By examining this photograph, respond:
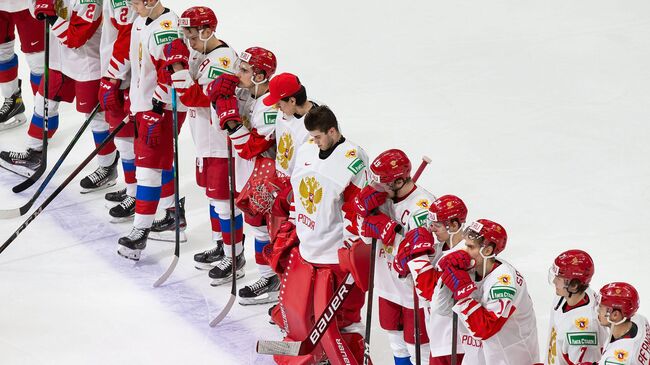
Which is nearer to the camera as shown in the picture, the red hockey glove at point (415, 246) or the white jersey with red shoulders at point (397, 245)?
the red hockey glove at point (415, 246)

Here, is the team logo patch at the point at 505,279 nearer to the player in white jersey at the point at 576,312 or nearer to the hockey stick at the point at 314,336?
the player in white jersey at the point at 576,312

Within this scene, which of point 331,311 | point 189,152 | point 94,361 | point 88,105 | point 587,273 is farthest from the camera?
point 189,152

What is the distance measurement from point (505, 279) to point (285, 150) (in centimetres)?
164

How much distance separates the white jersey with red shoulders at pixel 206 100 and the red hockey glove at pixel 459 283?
212 cm

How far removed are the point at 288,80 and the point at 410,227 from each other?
0.97 metres

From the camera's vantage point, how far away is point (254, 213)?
640cm

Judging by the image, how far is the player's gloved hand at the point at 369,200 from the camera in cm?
546

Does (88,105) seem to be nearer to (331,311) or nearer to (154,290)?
(154,290)

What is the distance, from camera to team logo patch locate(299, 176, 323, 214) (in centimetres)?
578

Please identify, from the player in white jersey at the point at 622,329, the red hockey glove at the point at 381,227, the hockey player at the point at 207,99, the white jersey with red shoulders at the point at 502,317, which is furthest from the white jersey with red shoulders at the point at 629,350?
the hockey player at the point at 207,99

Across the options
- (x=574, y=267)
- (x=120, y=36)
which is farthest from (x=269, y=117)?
(x=574, y=267)

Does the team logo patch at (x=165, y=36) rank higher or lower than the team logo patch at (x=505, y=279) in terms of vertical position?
higher

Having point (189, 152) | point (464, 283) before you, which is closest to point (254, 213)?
point (464, 283)

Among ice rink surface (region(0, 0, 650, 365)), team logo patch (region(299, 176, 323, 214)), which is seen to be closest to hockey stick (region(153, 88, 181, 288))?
ice rink surface (region(0, 0, 650, 365))
